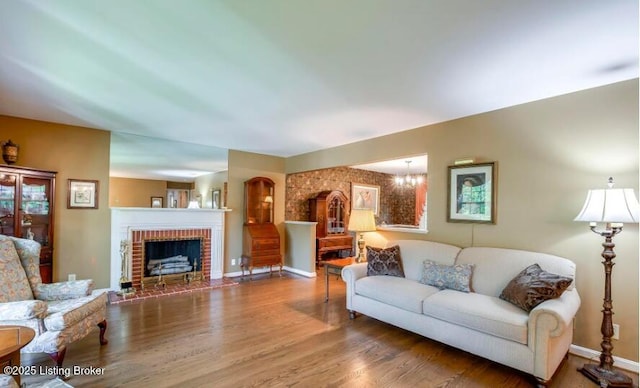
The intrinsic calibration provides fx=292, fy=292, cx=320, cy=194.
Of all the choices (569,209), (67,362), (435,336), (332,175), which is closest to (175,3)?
(67,362)

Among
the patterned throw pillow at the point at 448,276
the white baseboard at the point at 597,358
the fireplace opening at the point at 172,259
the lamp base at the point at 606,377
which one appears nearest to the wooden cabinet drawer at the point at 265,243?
the fireplace opening at the point at 172,259

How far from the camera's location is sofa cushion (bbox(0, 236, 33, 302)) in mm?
2486

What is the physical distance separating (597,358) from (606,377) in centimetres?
46

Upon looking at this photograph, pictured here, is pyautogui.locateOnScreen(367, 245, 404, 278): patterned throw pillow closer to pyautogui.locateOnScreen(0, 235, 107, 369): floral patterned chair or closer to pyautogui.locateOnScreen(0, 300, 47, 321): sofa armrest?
pyautogui.locateOnScreen(0, 235, 107, 369): floral patterned chair

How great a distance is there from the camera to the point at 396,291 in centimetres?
318

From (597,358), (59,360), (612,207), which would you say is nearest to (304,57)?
(612,207)

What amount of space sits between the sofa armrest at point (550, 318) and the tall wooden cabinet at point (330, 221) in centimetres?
473

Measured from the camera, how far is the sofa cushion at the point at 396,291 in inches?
119

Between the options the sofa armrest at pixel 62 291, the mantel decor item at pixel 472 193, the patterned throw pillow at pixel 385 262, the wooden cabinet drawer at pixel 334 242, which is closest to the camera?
the sofa armrest at pixel 62 291

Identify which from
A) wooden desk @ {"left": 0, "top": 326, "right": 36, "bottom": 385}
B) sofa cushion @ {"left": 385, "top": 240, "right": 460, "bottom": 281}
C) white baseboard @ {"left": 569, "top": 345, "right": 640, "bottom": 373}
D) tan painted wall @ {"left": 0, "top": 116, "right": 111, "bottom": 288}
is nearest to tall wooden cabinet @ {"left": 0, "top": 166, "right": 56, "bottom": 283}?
tan painted wall @ {"left": 0, "top": 116, "right": 111, "bottom": 288}

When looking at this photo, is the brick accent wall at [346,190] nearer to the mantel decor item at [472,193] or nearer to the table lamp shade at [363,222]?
the table lamp shade at [363,222]

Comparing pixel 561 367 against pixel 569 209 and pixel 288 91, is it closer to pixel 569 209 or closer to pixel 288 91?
pixel 569 209

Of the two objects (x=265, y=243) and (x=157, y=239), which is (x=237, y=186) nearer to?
(x=265, y=243)

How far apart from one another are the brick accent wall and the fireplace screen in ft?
6.71
